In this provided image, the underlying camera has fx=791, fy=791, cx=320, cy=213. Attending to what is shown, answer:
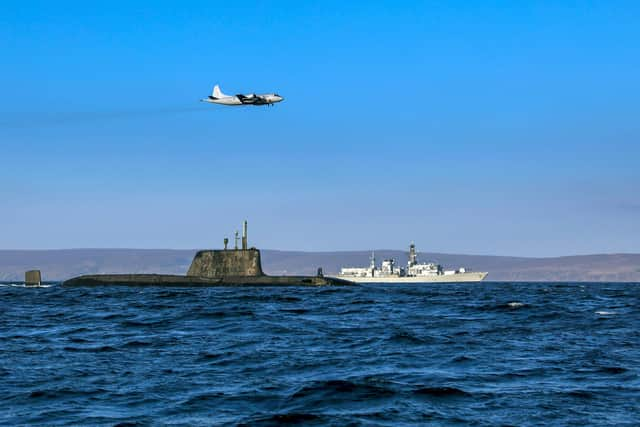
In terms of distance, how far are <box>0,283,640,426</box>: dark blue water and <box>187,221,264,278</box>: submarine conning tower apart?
4736 cm

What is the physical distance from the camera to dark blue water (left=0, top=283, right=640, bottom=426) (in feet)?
49.6

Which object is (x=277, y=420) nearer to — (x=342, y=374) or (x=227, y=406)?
(x=227, y=406)

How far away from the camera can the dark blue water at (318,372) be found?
15125 mm

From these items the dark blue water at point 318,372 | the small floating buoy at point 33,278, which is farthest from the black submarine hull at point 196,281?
the dark blue water at point 318,372

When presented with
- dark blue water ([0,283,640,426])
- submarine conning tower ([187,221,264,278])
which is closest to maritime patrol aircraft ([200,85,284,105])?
submarine conning tower ([187,221,264,278])

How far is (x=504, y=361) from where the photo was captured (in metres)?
22.1

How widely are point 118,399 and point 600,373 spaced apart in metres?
11.8

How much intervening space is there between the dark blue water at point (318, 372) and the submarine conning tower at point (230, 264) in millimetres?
47356

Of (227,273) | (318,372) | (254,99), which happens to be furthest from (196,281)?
(318,372)

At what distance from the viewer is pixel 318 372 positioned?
20.1m

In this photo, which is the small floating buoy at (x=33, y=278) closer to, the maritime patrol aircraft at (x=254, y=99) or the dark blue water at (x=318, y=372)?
the maritime patrol aircraft at (x=254, y=99)

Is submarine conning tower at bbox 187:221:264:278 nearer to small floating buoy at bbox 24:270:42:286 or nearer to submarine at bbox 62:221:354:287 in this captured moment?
submarine at bbox 62:221:354:287

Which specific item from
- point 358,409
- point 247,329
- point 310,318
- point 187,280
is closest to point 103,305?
point 310,318

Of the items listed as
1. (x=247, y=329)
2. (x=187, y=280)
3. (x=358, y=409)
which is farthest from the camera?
(x=187, y=280)
